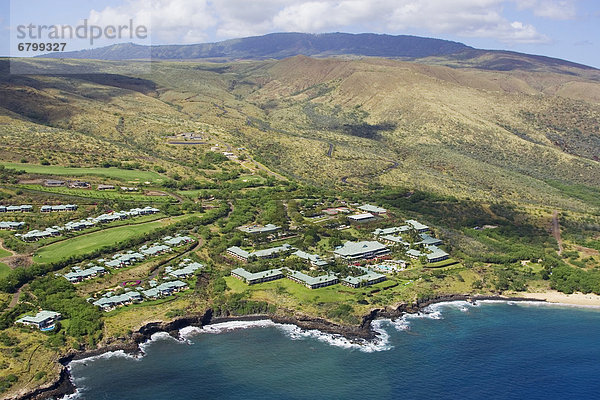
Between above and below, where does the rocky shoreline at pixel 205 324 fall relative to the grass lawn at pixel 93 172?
below

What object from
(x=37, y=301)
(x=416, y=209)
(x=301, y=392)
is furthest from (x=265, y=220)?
(x=301, y=392)

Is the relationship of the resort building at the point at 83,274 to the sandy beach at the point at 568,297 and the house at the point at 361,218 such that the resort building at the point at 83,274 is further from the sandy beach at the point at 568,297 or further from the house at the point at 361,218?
the sandy beach at the point at 568,297

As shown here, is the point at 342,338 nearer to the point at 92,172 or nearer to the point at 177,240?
the point at 177,240

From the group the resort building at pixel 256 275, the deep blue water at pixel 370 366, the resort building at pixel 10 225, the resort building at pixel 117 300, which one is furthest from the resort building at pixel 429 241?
the resort building at pixel 10 225

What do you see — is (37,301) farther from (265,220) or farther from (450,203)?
(450,203)

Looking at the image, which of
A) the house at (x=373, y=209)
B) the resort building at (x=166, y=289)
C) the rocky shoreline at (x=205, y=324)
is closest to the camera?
the rocky shoreline at (x=205, y=324)

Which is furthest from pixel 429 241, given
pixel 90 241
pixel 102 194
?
pixel 102 194

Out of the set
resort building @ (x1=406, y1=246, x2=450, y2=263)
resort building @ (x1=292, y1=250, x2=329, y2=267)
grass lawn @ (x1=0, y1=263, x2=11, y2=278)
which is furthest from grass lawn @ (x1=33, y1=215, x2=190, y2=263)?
resort building @ (x1=406, y1=246, x2=450, y2=263)

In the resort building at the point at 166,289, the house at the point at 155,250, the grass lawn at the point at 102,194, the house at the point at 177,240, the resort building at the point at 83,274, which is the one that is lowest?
the resort building at the point at 166,289
